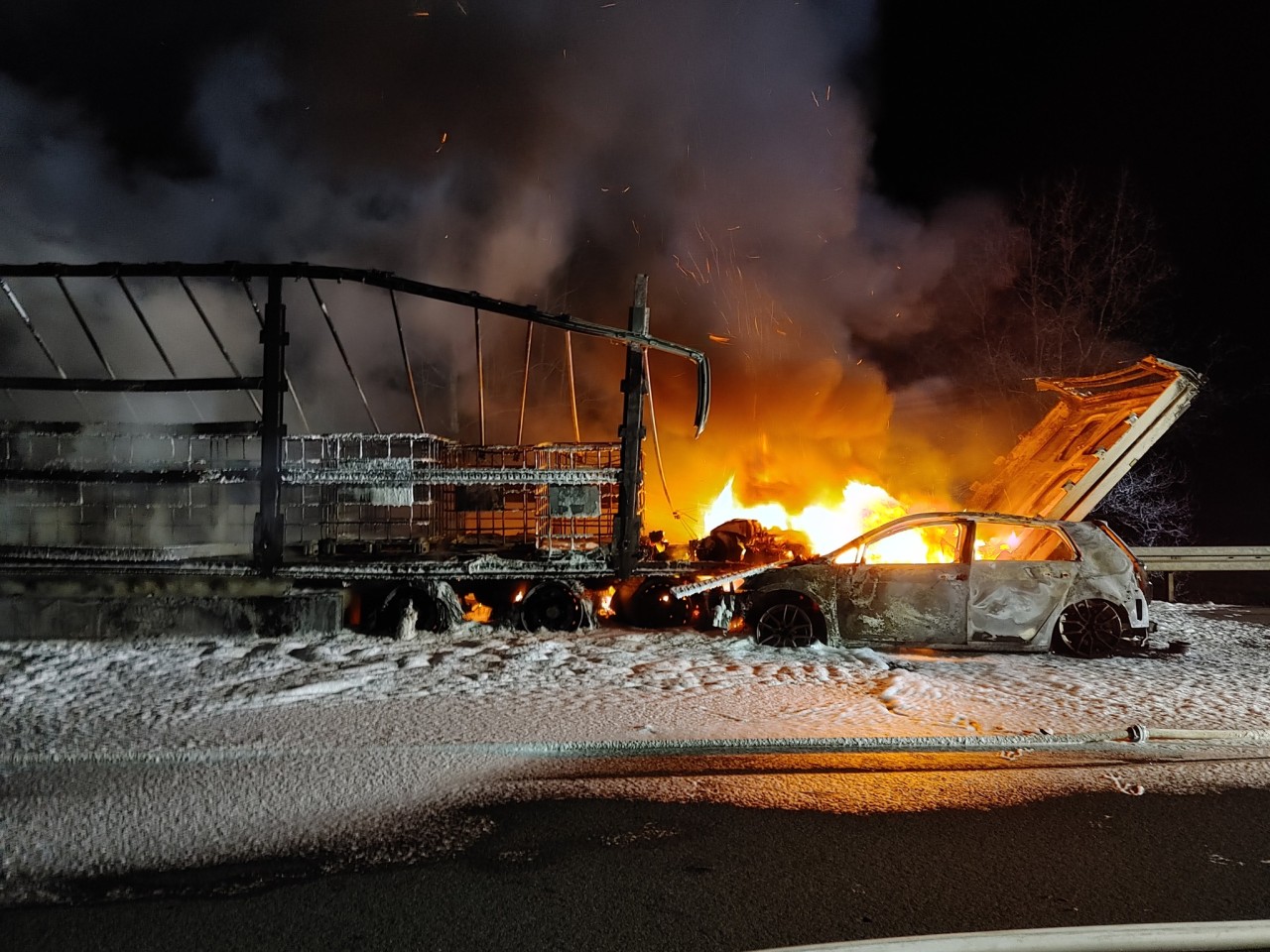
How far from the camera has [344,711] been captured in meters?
6.21

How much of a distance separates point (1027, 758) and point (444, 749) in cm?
368

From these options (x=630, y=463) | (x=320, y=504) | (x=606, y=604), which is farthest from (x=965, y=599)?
(x=320, y=504)

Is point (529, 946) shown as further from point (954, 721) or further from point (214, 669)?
point (214, 669)

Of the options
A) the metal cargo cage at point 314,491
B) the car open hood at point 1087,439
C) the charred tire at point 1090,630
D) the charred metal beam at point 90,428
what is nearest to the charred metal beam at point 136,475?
the metal cargo cage at point 314,491

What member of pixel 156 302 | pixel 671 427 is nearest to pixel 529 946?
pixel 156 302

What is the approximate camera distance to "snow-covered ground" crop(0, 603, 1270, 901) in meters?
4.33

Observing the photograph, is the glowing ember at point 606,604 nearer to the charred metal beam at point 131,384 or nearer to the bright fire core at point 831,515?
the bright fire core at point 831,515

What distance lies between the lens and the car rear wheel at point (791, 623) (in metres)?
8.40

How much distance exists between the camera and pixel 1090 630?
8203 millimetres

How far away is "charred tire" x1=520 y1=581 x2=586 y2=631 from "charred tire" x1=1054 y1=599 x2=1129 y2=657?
4825mm

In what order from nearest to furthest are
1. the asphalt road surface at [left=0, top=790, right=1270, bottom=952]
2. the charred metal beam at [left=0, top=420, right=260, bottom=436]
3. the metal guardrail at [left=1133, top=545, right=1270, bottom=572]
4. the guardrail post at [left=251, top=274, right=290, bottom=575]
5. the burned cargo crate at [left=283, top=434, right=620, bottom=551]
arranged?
1. the asphalt road surface at [left=0, top=790, right=1270, bottom=952]
2. the guardrail post at [left=251, top=274, right=290, bottom=575]
3. the burned cargo crate at [left=283, top=434, right=620, bottom=551]
4. the charred metal beam at [left=0, top=420, right=260, bottom=436]
5. the metal guardrail at [left=1133, top=545, right=1270, bottom=572]

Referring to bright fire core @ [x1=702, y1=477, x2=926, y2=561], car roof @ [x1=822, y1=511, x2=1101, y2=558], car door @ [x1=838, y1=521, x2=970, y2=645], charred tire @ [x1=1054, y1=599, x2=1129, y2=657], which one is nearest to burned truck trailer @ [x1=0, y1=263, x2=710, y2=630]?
car door @ [x1=838, y1=521, x2=970, y2=645]

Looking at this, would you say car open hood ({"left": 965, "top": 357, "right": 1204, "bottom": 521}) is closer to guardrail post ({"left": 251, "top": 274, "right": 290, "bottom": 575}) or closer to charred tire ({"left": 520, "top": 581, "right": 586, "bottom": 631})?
charred tire ({"left": 520, "top": 581, "right": 586, "bottom": 631})

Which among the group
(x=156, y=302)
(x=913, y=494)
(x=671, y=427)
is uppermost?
(x=156, y=302)
